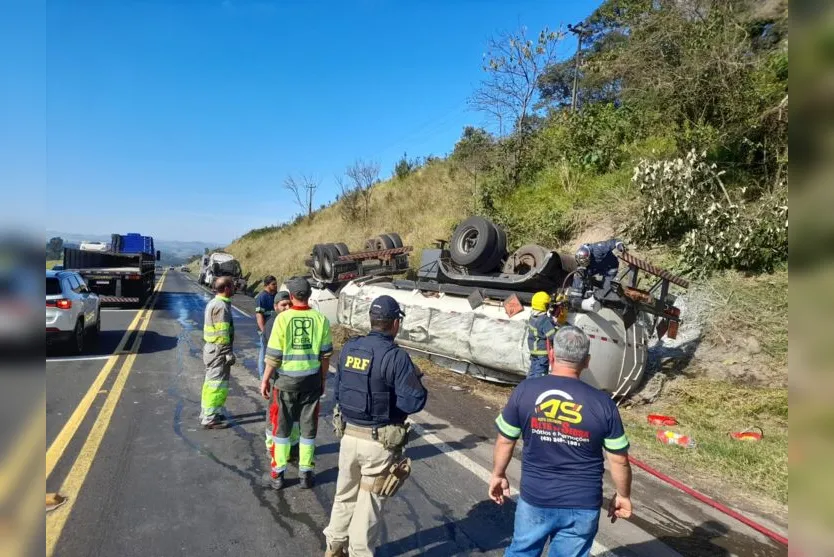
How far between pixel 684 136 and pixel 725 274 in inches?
144

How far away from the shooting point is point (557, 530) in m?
2.72

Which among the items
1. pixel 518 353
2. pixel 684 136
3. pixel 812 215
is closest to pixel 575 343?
pixel 812 215

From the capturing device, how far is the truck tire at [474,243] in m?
8.82

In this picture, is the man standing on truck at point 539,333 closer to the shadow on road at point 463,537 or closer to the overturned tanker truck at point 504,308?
the overturned tanker truck at point 504,308

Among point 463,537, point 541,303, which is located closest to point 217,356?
point 463,537

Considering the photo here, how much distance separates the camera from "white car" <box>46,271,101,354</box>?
8.70 meters

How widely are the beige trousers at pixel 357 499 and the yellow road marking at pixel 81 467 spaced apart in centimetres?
153

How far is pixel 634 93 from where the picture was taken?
13.5 meters

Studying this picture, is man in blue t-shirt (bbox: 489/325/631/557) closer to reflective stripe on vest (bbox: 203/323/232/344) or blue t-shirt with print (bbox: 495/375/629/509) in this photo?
blue t-shirt with print (bbox: 495/375/629/509)

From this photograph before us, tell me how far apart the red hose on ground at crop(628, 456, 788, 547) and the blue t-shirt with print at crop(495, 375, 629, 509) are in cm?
221

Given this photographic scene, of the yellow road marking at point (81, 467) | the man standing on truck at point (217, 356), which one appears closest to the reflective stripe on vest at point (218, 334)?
the man standing on truck at point (217, 356)

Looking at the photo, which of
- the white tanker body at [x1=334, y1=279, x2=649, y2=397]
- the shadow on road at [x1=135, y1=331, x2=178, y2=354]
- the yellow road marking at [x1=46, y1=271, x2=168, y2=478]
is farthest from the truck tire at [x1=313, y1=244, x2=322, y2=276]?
the yellow road marking at [x1=46, y1=271, x2=168, y2=478]

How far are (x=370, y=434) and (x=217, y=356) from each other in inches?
130

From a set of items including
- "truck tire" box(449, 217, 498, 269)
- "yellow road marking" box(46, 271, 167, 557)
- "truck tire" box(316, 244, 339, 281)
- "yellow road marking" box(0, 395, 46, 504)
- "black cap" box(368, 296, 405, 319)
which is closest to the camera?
"yellow road marking" box(0, 395, 46, 504)
